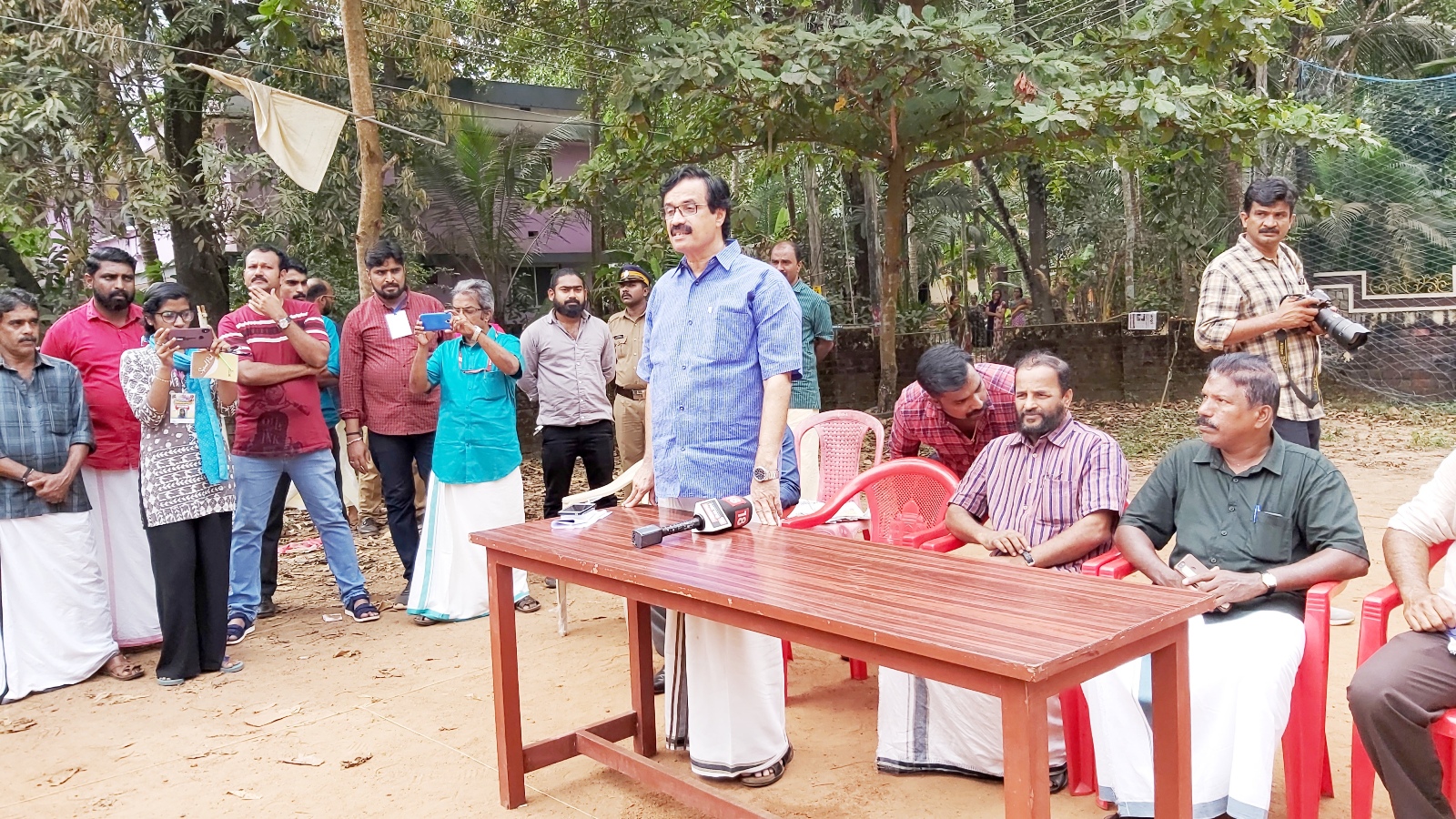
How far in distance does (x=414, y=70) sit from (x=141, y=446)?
688 centimetres

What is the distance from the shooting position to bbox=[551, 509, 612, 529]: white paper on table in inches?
129

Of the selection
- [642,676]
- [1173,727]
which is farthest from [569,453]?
[1173,727]

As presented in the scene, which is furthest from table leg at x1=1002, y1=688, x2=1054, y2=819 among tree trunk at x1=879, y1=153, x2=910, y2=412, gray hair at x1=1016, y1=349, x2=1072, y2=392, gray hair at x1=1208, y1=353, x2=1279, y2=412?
tree trunk at x1=879, y1=153, x2=910, y2=412

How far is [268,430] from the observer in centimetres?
490

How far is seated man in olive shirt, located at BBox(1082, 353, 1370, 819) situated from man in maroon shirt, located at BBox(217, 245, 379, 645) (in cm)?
361

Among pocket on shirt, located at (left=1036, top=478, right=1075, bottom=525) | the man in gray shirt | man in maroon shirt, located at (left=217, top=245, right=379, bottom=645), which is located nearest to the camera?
pocket on shirt, located at (left=1036, top=478, right=1075, bottom=525)

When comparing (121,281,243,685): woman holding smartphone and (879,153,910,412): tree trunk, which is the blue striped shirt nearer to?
(121,281,243,685): woman holding smartphone

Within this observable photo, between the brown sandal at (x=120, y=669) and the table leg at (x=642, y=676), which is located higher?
the table leg at (x=642, y=676)

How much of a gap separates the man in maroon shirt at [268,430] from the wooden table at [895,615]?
7.02ft

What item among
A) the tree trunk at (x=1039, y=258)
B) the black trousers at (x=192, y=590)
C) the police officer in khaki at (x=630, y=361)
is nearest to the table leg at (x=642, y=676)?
the black trousers at (x=192, y=590)

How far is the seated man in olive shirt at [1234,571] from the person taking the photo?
8.21 feet

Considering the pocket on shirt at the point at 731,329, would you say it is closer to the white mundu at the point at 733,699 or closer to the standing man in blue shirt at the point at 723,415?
the standing man in blue shirt at the point at 723,415

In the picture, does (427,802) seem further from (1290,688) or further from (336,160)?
(336,160)

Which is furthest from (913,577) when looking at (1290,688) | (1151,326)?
(1151,326)
